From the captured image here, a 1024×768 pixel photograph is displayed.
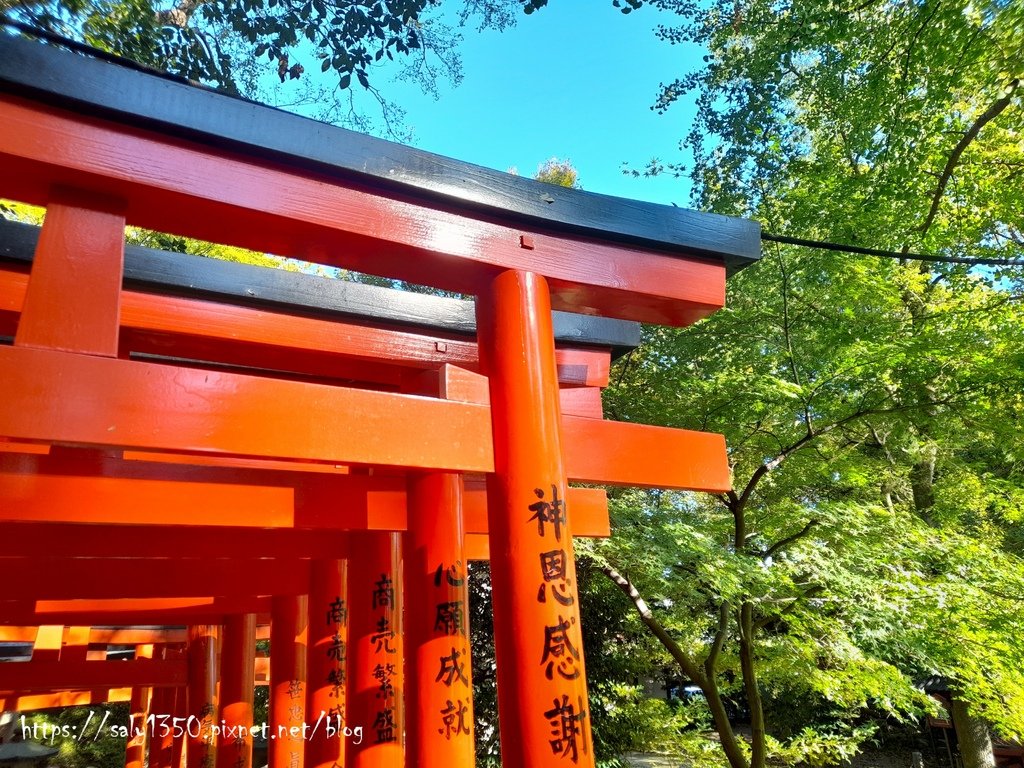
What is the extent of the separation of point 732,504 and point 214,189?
7.32 metres

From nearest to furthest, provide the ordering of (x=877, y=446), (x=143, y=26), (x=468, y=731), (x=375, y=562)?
(x=468, y=731) < (x=375, y=562) < (x=143, y=26) < (x=877, y=446)

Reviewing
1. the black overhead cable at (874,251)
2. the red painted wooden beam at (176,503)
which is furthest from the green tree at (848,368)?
the red painted wooden beam at (176,503)

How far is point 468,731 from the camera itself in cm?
304

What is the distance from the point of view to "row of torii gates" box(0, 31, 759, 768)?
1.88 meters

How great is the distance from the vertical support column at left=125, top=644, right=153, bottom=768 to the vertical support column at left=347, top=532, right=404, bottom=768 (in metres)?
8.80

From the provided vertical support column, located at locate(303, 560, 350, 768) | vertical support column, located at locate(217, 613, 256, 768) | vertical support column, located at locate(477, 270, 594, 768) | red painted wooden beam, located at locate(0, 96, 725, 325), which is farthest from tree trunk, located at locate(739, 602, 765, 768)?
vertical support column, located at locate(477, 270, 594, 768)

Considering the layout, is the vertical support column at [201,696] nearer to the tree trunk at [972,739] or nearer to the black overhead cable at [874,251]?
the black overhead cable at [874,251]

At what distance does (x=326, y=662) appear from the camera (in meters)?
4.86

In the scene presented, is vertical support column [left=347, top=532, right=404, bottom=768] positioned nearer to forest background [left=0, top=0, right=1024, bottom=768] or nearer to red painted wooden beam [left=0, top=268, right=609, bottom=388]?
red painted wooden beam [left=0, top=268, right=609, bottom=388]

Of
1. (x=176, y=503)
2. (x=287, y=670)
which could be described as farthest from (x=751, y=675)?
(x=176, y=503)

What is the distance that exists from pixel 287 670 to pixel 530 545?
5.03 m

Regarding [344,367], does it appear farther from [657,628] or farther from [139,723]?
[139,723]

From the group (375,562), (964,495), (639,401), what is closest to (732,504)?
(639,401)

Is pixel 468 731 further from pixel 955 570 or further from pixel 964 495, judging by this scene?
pixel 964 495
